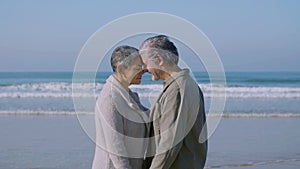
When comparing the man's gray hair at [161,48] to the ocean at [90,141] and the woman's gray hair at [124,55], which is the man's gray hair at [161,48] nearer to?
the woman's gray hair at [124,55]

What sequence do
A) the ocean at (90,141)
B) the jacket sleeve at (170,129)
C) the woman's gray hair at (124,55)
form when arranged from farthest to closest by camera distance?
the ocean at (90,141) < the woman's gray hair at (124,55) < the jacket sleeve at (170,129)

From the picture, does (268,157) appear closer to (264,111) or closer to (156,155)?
(156,155)

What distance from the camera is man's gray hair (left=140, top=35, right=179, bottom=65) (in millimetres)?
3035

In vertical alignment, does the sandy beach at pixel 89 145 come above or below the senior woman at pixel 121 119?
below

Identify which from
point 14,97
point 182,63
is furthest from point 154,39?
point 14,97

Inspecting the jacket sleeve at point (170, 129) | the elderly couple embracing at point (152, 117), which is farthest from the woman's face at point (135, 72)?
the jacket sleeve at point (170, 129)

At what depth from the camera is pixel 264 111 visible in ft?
50.5

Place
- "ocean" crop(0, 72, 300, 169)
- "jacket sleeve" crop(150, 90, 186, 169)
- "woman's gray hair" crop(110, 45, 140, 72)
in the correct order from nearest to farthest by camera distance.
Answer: "jacket sleeve" crop(150, 90, 186, 169), "woman's gray hair" crop(110, 45, 140, 72), "ocean" crop(0, 72, 300, 169)

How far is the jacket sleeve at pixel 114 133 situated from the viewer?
3223 mm

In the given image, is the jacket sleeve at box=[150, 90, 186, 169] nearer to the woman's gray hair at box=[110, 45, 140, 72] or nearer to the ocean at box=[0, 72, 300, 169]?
the woman's gray hair at box=[110, 45, 140, 72]

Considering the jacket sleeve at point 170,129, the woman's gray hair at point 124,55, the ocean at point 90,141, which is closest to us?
the jacket sleeve at point 170,129

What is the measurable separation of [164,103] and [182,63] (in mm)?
266

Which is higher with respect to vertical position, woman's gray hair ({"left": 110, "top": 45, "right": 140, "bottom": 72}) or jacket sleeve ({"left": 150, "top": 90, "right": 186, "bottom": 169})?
woman's gray hair ({"left": 110, "top": 45, "right": 140, "bottom": 72})

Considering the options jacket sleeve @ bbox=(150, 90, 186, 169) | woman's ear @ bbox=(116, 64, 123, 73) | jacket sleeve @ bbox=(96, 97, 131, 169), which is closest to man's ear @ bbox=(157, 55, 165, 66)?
jacket sleeve @ bbox=(150, 90, 186, 169)
